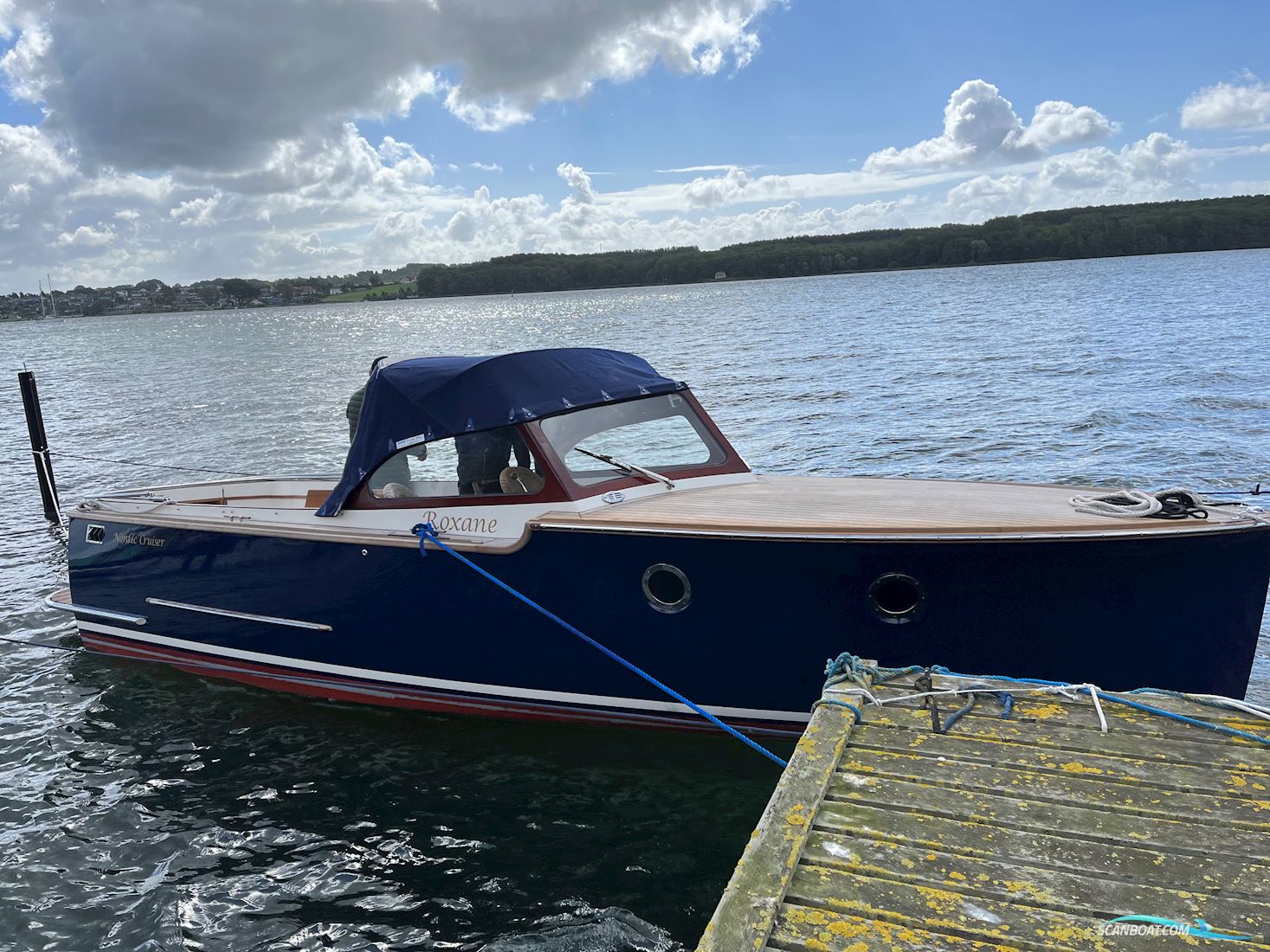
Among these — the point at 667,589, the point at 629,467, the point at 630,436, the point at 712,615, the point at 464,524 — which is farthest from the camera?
the point at 630,436

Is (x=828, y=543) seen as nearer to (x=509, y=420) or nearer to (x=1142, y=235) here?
(x=509, y=420)

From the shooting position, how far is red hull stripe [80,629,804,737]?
793cm

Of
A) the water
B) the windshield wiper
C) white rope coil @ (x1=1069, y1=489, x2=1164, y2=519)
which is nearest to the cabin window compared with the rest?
the windshield wiper

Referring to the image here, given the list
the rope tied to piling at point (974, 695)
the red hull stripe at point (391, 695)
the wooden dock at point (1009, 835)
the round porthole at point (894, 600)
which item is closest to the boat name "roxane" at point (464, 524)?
the red hull stripe at point (391, 695)

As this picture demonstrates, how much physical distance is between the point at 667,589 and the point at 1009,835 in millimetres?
3744

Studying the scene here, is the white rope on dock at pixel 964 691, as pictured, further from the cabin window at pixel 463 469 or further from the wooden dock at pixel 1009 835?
the cabin window at pixel 463 469

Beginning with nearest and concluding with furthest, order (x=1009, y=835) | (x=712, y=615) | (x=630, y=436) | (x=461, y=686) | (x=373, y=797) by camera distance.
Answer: (x=1009, y=835), (x=712, y=615), (x=373, y=797), (x=461, y=686), (x=630, y=436)

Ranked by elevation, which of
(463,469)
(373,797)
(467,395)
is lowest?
A: (373,797)

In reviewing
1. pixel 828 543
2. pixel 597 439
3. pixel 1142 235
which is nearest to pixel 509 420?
pixel 597 439

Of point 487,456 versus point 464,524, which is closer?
point 464,524

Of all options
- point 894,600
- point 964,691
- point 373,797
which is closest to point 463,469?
point 373,797

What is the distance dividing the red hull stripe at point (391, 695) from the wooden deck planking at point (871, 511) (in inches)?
64.9

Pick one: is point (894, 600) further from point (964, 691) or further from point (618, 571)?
point (618, 571)

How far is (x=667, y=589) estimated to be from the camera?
7.36m
